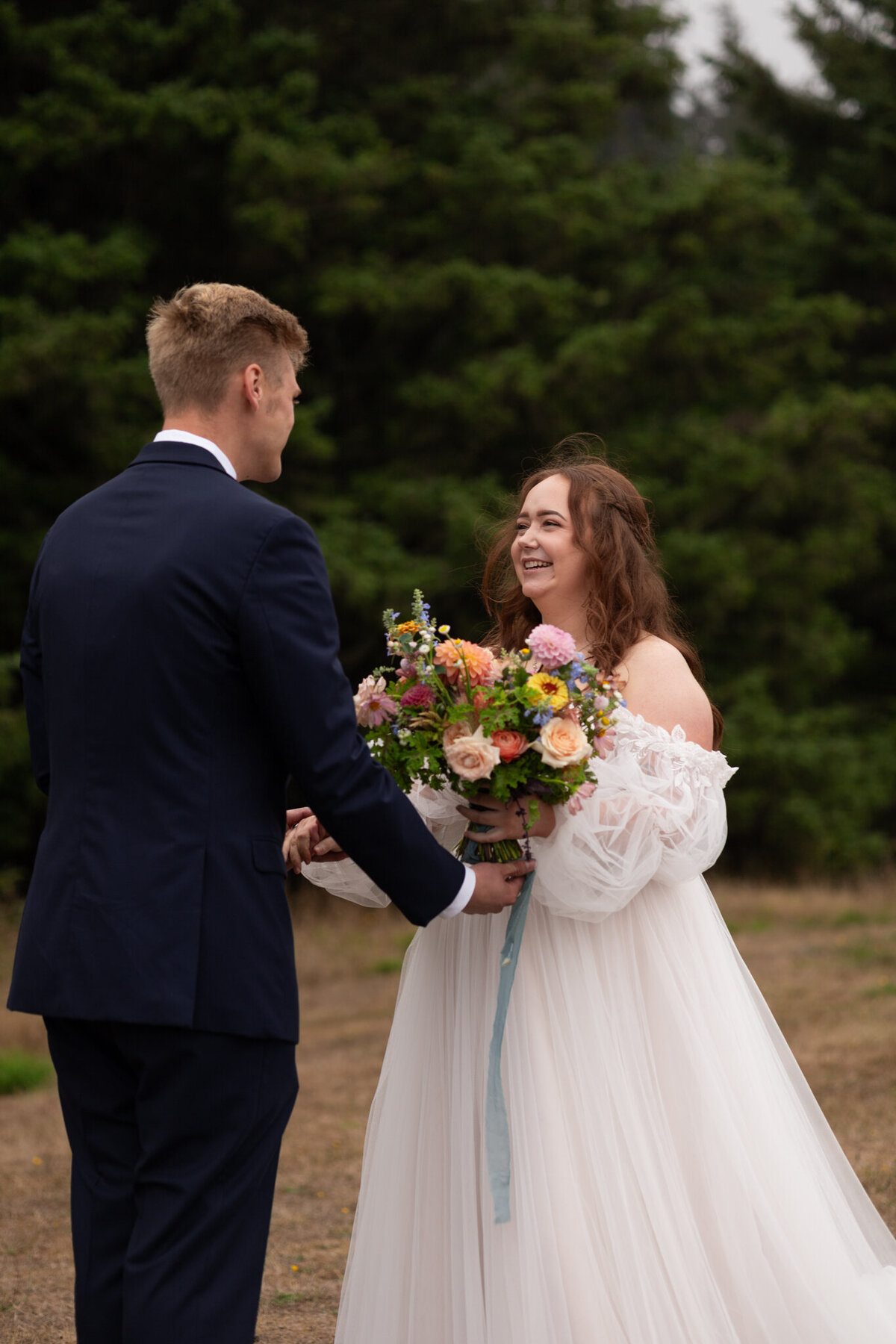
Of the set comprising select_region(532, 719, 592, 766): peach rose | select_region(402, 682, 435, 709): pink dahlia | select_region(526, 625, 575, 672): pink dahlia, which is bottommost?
select_region(402, 682, 435, 709): pink dahlia

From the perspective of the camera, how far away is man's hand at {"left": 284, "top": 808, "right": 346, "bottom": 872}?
11.1ft

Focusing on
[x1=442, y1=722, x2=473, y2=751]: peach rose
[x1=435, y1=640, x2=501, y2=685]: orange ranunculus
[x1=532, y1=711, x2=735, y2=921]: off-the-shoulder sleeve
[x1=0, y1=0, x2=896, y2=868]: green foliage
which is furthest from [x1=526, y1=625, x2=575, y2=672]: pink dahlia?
[x1=0, y1=0, x2=896, y2=868]: green foliage

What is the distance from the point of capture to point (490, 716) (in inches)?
114

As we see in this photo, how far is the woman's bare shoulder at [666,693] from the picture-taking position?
340cm

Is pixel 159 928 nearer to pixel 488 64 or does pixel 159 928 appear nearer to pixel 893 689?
pixel 488 64

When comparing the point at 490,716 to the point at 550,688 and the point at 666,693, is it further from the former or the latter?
the point at 666,693

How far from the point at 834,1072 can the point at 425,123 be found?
13.1 metres

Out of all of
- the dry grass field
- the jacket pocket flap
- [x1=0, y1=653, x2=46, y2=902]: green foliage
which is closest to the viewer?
the jacket pocket flap

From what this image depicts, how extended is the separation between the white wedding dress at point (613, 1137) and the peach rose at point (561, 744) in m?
0.27

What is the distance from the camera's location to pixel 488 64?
17.3 meters

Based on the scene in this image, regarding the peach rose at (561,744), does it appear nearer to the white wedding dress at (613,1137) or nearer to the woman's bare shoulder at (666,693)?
the white wedding dress at (613,1137)

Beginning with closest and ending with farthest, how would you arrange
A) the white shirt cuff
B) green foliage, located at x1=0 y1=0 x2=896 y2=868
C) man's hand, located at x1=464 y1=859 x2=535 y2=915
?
the white shirt cuff, man's hand, located at x1=464 y1=859 x2=535 y2=915, green foliage, located at x1=0 y1=0 x2=896 y2=868

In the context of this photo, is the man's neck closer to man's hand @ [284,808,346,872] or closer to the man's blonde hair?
the man's blonde hair

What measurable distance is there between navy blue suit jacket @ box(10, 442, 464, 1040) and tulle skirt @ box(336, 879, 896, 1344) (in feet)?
2.71
